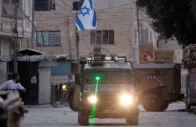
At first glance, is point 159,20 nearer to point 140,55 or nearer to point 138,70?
point 138,70

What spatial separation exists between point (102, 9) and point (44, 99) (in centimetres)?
2431

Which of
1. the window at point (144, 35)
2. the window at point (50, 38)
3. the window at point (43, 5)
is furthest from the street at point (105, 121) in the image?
the window at point (43, 5)

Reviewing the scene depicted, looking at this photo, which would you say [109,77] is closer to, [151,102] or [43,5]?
[151,102]

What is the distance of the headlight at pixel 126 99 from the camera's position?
19.8 metres

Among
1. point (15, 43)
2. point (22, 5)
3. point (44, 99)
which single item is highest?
point (22, 5)

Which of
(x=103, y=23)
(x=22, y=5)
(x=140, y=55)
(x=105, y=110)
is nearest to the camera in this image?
(x=105, y=110)

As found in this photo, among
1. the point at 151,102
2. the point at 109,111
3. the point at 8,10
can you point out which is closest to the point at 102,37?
the point at 8,10

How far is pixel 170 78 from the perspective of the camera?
110ft

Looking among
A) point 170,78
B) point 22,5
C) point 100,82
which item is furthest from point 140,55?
point 100,82

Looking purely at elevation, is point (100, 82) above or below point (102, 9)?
below

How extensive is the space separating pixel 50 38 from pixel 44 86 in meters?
20.2

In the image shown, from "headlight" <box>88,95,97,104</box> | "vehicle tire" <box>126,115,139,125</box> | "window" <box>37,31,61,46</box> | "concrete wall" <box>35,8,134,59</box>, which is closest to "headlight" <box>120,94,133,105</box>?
"vehicle tire" <box>126,115,139,125</box>

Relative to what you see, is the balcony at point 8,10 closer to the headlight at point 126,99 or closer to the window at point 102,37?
the headlight at point 126,99

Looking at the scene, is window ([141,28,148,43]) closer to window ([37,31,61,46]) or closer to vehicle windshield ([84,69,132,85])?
window ([37,31,61,46])
